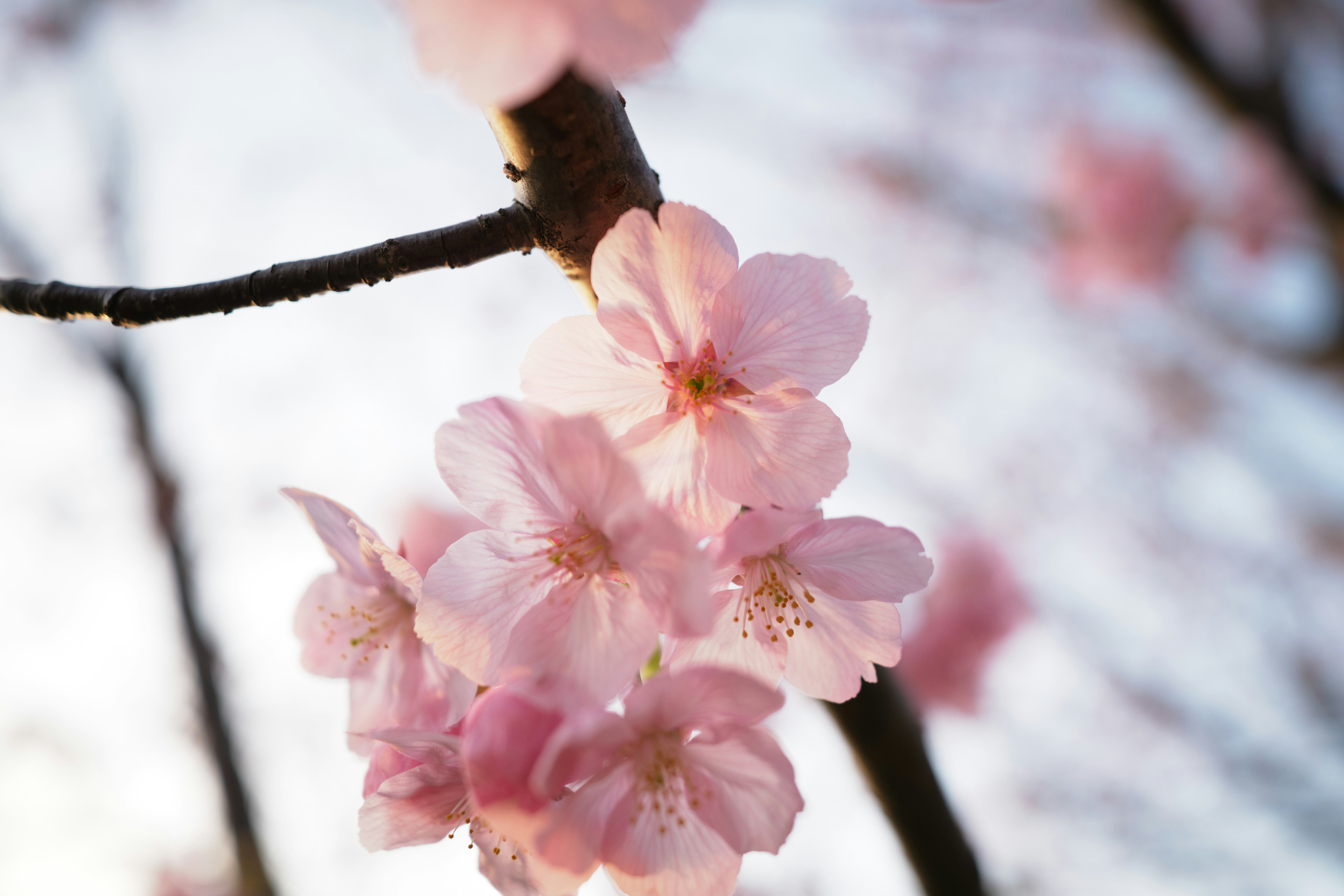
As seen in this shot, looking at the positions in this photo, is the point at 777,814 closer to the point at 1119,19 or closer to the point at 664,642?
the point at 664,642

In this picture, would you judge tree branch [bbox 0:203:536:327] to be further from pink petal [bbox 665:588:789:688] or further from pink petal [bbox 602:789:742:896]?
pink petal [bbox 602:789:742:896]

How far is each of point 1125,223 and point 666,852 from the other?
5741mm

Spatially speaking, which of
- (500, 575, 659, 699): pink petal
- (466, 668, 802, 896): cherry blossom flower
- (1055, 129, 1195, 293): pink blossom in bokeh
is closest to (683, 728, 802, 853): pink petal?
(466, 668, 802, 896): cherry blossom flower

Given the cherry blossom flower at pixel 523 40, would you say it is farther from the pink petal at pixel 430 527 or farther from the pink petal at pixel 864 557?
the pink petal at pixel 430 527

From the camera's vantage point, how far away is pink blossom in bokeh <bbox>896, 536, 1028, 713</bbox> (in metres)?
3.88

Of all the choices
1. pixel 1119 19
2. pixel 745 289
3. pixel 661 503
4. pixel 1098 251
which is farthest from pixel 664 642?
pixel 1098 251

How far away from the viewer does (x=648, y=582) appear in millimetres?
559

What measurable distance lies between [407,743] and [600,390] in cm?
39

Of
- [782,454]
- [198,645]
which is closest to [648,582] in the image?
[782,454]

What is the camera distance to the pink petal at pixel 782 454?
61cm

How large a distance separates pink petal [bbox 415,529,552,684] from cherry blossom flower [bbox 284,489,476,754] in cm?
4

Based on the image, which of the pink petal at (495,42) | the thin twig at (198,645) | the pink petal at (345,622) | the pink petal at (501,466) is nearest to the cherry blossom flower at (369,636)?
the pink petal at (345,622)

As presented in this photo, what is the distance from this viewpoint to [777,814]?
61cm

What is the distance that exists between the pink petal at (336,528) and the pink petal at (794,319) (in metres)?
0.48
